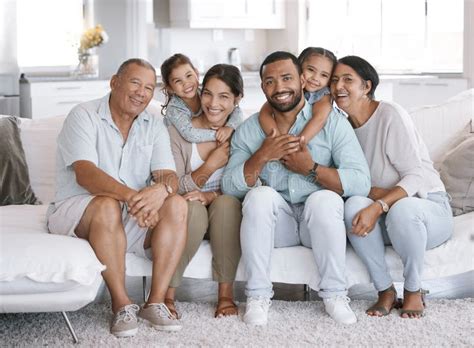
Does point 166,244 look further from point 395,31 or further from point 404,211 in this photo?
point 395,31

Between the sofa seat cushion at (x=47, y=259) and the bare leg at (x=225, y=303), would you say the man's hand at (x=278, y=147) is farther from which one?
the sofa seat cushion at (x=47, y=259)

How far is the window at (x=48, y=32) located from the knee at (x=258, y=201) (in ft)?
16.1

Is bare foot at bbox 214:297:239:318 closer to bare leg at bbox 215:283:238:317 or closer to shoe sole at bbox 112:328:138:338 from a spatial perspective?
bare leg at bbox 215:283:238:317

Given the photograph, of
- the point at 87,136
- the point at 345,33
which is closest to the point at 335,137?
the point at 87,136

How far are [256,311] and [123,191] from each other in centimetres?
66

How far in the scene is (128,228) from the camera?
331 cm

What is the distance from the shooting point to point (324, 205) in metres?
3.22

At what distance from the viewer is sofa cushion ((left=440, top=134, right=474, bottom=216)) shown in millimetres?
3664

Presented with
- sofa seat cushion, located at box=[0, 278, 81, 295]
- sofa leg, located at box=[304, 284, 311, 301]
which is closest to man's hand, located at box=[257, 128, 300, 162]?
sofa leg, located at box=[304, 284, 311, 301]

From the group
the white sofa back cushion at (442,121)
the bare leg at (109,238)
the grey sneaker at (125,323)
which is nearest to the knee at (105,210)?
the bare leg at (109,238)

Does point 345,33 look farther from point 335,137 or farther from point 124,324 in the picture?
point 124,324

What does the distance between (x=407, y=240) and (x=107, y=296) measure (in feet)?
4.46

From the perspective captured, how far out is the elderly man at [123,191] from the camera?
3.13m

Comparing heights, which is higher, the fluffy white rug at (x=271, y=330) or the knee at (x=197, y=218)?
the knee at (x=197, y=218)
